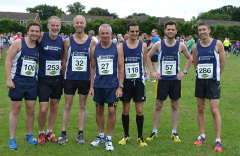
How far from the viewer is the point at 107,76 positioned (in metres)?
4.79

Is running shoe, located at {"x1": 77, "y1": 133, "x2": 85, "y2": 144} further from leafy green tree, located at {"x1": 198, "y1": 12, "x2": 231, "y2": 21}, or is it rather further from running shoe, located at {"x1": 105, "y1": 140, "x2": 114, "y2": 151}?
leafy green tree, located at {"x1": 198, "y1": 12, "x2": 231, "y2": 21}

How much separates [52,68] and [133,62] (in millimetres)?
1424

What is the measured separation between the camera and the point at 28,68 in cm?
475

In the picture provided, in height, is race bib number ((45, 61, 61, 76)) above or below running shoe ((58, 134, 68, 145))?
above

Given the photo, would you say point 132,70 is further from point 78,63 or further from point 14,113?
point 14,113

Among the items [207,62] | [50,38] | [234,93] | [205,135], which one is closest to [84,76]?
[50,38]

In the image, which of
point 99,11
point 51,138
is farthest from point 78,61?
point 99,11

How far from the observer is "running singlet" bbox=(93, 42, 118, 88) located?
15.7ft

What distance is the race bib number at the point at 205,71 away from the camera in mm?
5000

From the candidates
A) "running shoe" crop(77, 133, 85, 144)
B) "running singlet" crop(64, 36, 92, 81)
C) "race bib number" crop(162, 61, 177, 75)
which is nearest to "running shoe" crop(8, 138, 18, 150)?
"running shoe" crop(77, 133, 85, 144)

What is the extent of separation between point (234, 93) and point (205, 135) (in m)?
4.88

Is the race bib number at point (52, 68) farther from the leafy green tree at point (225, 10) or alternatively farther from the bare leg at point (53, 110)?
the leafy green tree at point (225, 10)

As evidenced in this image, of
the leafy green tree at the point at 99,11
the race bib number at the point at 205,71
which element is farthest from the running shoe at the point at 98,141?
the leafy green tree at the point at 99,11

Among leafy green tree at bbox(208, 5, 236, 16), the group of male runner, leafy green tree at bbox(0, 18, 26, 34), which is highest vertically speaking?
leafy green tree at bbox(208, 5, 236, 16)
